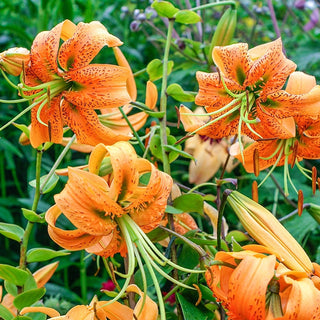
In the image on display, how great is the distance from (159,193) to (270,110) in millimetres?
215

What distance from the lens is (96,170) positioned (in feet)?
1.80

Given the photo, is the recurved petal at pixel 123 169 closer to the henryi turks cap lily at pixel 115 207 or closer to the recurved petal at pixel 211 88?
the henryi turks cap lily at pixel 115 207

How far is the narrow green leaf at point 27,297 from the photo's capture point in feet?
1.91

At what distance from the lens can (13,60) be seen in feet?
1.90

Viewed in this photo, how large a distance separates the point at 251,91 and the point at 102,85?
19 centimetres

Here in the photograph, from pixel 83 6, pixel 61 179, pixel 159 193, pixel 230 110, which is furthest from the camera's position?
pixel 83 6

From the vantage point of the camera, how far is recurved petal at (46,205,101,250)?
54 cm

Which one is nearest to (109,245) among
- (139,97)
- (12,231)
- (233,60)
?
(12,231)

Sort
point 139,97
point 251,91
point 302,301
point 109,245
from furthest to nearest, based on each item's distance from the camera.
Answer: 1. point 139,97
2. point 251,91
3. point 109,245
4. point 302,301

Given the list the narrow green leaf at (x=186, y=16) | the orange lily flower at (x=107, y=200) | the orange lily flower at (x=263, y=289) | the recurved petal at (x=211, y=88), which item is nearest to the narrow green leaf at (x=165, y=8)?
the narrow green leaf at (x=186, y=16)

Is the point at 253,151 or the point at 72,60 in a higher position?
the point at 72,60

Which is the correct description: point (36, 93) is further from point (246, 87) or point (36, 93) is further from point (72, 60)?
point (246, 87)

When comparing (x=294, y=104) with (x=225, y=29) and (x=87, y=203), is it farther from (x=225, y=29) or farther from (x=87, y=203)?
(x=87, y=203)

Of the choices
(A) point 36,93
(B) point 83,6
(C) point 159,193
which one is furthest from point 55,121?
(B) point 83,6
